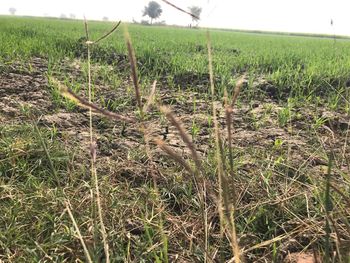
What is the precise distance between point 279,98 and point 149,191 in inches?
102

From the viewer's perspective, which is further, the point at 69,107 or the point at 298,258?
the point at 69,107

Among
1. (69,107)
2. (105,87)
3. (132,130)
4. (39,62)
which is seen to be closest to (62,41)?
(39,62)

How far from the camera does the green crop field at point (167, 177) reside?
0.79 m

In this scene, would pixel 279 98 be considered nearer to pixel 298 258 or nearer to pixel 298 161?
pixel 298 161

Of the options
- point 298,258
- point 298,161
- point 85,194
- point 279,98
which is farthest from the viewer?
point 279,98

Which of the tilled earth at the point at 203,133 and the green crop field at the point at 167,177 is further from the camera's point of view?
the tilled earth at the point at 203,133

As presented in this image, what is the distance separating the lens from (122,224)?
152cm

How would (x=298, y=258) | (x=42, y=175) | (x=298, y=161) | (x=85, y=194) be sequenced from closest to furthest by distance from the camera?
(x=298, y=258) → (x=85, y=194) → (x=42, y=175) → (x=298, y=161)

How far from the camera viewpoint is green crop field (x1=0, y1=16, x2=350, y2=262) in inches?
30.9

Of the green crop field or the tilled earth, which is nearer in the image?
the green crop field

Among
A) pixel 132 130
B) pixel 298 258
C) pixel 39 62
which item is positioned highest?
pixel 39 62

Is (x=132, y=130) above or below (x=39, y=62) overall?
below

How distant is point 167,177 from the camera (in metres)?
1.95

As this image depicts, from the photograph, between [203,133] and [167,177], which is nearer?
[167,177]
